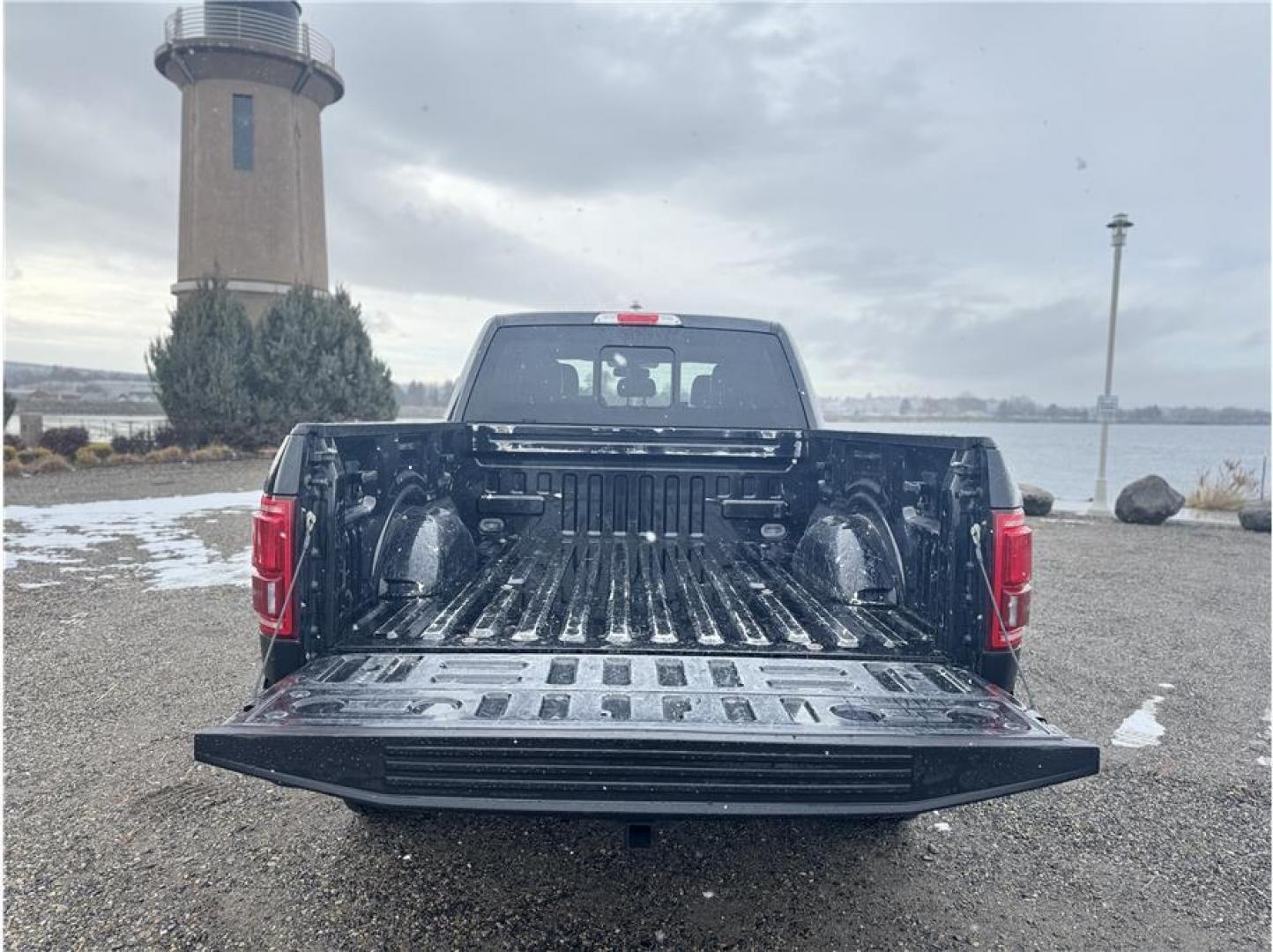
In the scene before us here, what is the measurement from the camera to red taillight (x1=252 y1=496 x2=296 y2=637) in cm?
253

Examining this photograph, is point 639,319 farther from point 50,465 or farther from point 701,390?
point 50,465

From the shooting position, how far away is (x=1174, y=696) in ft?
16.7

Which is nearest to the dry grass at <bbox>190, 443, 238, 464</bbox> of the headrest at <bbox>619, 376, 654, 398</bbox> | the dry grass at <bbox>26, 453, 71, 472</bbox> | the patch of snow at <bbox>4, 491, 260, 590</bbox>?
the dry grass at <bbox>26, 453, 71, 472</bbox>

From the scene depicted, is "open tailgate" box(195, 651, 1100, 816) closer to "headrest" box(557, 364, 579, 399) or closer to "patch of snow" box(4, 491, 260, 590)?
"headrest" box(557, 364, 579, 399)

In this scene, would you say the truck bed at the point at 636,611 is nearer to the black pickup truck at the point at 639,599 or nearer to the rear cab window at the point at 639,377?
the black pickup truck at the point at 639,599

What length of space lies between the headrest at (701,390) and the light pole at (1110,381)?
12590 mm

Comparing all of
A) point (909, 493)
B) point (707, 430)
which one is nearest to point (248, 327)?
point (707, 430)

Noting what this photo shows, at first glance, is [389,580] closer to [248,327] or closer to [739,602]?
[739,602]

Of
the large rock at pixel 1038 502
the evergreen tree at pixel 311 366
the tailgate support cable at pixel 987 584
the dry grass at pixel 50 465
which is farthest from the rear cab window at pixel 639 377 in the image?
the evergreen tree at pixel 311 366

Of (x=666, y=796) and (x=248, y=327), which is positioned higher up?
(x=248, y=327)

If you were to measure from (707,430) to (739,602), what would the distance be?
1233 mm

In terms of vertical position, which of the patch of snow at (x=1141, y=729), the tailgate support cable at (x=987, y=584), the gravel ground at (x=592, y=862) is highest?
the tailgate support cable at (x=987, y=584)

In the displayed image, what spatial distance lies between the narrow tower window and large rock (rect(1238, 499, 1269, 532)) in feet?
102

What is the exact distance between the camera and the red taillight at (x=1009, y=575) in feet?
8.38
